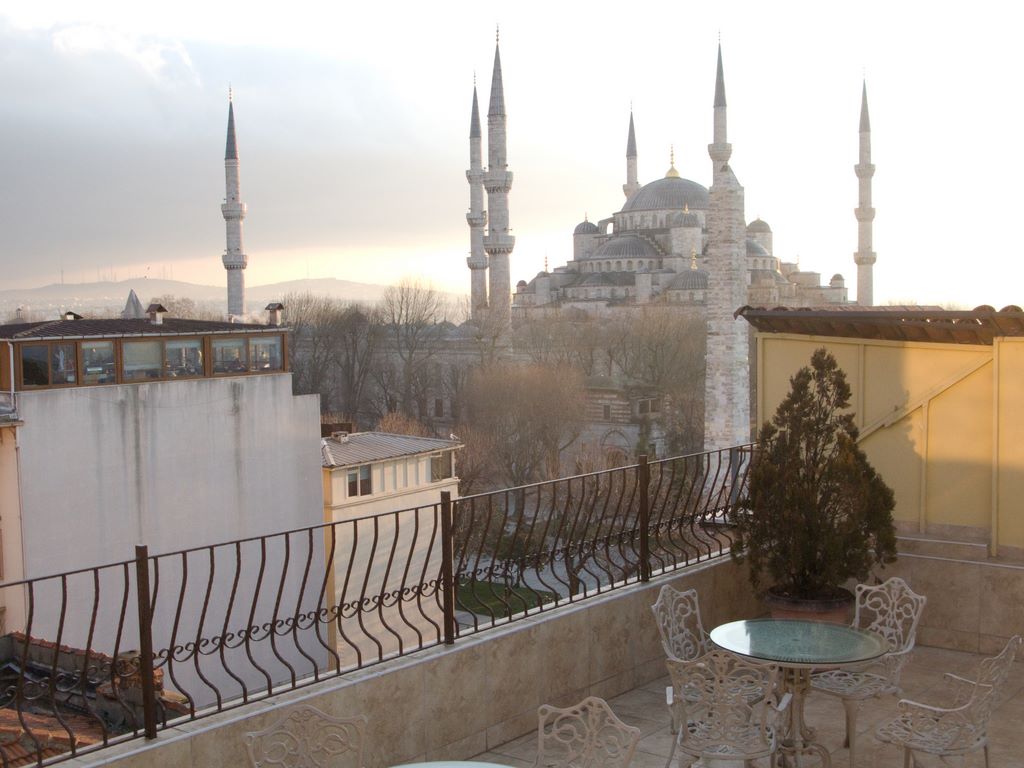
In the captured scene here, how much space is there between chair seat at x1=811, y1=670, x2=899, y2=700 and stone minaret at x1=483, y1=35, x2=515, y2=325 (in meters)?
34.7

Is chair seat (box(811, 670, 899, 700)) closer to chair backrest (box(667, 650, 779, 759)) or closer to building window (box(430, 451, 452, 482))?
chair backrest (box(667, 650, 779, 759))

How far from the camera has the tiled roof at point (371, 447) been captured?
20.3 meters

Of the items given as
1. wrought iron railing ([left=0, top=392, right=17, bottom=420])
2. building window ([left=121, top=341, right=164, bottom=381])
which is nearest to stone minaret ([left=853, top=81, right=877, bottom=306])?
building window ([left=121, top=341, right=164, bottom=381])

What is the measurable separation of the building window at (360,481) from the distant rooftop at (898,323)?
50.3 ft

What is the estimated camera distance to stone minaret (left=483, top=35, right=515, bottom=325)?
1468 inches

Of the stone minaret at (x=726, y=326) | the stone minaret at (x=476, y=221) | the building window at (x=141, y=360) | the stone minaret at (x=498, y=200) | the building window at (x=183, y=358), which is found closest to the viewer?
the building window at (x=141, y=360)

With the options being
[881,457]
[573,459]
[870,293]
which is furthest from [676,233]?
[881,457]

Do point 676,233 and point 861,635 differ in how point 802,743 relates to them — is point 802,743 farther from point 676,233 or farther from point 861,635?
point 676,233

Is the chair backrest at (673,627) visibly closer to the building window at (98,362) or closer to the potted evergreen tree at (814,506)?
the potted evergreen tree at (814,506)

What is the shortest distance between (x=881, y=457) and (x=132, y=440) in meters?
15.6

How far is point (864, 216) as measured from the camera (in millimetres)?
40844

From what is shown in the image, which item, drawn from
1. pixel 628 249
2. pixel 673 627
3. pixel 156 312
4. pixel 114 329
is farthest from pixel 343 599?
pixel 628 249

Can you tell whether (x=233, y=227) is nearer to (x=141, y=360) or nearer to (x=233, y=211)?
(x=233, y=211)

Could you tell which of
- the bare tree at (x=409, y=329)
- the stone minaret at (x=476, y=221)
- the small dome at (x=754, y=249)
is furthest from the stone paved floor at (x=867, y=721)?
the small dome at (x=754, y=249)
